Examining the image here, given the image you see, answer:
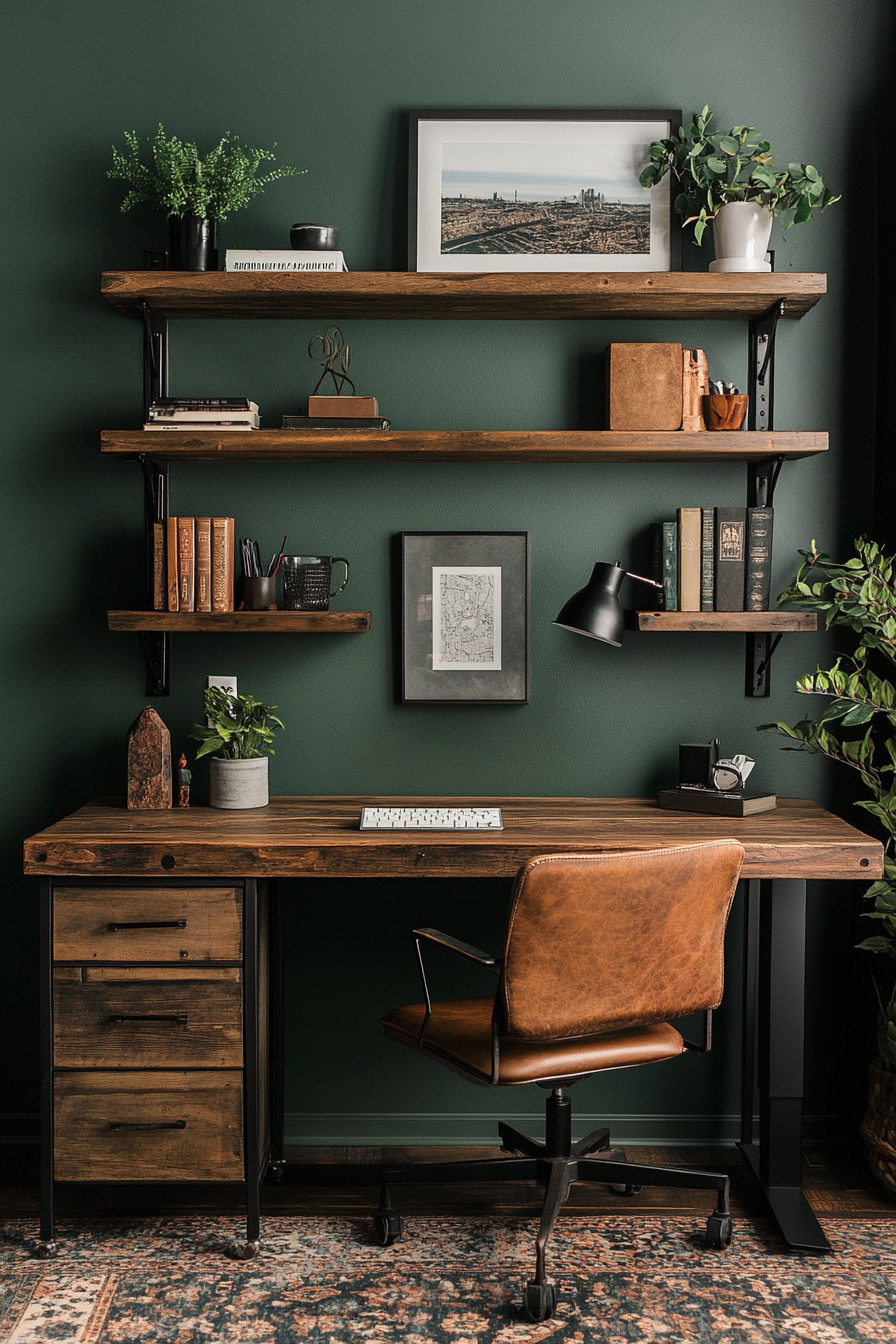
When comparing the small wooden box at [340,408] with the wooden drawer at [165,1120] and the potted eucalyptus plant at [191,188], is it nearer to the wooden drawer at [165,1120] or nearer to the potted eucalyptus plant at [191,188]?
the potted eucalyptus plant at [191,188]

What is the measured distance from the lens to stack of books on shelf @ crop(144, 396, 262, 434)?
2.57m

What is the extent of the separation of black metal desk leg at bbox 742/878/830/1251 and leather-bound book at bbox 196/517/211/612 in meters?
1.50

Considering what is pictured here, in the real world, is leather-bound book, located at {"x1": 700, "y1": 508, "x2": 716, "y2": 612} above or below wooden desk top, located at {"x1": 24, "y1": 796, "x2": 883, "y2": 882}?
above

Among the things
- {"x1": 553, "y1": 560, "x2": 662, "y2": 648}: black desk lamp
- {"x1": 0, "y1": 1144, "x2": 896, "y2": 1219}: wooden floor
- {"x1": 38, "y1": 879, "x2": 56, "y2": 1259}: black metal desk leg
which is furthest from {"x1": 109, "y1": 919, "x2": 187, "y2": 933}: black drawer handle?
{"x1": 553, "y1": 560, "x2": 662, "y2": 648}: black desk lamp

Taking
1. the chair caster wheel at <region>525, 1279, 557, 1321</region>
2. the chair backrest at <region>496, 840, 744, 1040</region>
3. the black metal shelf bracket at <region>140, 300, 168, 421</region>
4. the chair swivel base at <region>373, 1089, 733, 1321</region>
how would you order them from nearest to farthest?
the chair backrest at <region>496, 840, 744, 1040</region> → the chair caster wheel at <region>525, 1279, 557, 1321</region> → the chair swivel base at <region>373, 1089, 733, 1321</region> → the black metal shelf bracket at <region>140, 300, 168, 421</region>

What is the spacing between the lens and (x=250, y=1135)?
229 centimetres

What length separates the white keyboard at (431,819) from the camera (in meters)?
2.38

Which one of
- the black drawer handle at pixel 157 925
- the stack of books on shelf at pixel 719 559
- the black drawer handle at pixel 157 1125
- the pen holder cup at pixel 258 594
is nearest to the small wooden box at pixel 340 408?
the pen holder cup at pixel 258 594

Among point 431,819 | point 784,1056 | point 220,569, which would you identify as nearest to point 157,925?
point 431,819

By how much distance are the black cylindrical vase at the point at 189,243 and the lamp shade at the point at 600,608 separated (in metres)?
1.22

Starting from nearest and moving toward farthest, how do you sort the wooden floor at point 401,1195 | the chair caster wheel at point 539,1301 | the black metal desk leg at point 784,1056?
the chair caster wheel at point 539,1301
the black metal desk leg at point 784,1056
the wooden floor at point 401,1195

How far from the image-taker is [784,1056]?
2.40m

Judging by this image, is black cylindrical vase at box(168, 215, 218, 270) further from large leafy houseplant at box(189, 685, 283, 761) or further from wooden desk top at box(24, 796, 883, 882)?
wooden desk top at box(24, 796, 883, 882)

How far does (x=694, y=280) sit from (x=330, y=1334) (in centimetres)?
238
